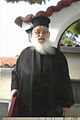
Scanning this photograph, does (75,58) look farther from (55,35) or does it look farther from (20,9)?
(20,9)

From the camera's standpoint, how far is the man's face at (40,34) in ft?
6.05

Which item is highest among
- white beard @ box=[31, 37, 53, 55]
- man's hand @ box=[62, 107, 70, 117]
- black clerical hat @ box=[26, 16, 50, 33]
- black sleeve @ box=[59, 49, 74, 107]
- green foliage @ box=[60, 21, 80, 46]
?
black clerical hat @ box=[26, 16, 50, 33]

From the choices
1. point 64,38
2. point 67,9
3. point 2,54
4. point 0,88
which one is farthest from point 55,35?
point 0,88

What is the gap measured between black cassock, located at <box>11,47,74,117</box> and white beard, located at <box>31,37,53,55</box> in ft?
0.08

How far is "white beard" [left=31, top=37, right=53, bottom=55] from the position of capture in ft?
6.02

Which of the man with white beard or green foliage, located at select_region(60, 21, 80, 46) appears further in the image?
green foliage, located at select_region(60, 21, 80, 46)

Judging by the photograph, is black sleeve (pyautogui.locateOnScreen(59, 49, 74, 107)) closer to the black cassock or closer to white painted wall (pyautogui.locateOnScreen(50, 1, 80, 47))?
the black cassock

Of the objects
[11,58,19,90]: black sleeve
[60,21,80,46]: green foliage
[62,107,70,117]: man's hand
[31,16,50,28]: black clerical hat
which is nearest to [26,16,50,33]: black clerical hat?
[31,16,50,28]: black clerical hat

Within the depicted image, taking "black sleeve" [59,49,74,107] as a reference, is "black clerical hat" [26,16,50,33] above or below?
above

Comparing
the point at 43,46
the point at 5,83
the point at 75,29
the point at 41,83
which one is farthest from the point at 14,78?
the point at 75,29

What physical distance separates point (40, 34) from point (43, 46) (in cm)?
8

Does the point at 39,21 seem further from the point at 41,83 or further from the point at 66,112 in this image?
the point at 66,112

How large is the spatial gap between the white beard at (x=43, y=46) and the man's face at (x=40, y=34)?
18 millimetres

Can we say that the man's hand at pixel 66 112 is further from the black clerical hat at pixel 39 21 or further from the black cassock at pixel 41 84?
the black clerical hat at pixel 39 21
